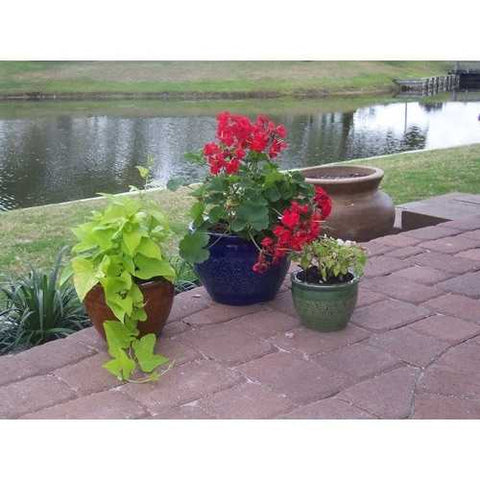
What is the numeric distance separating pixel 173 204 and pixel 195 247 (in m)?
4.17

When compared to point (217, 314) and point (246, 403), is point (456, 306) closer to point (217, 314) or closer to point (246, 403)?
point (217, 314)

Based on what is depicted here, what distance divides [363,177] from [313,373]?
2.62 metres

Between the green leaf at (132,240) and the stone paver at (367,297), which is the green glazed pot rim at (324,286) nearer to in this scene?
the stone paver at (367,297)

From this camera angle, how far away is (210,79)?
99.3 feet

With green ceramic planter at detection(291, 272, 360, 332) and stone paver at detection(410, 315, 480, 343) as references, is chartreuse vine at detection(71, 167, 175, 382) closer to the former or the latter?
green ceramic planter at detection(291, 272, 360, 332)

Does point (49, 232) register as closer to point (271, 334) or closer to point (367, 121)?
→ point (271, 334)

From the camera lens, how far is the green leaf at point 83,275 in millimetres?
2801

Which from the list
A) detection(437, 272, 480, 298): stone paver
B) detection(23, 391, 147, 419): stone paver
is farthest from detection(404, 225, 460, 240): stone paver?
detection(23, 391, 147, 419): stone paver

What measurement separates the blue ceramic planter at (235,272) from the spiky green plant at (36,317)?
2.39 ft

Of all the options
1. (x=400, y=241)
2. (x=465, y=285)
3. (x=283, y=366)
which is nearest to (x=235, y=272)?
(x=283, y=366)

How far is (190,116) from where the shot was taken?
2234cm

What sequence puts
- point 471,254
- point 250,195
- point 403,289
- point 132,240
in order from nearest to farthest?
point 132,240
point 250,195
point 403,289
point 471,254

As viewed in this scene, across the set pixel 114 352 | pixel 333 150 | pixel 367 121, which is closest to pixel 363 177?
pixel 114 352

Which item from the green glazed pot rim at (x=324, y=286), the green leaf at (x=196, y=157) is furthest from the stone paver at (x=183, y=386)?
the green leaf at (x=196, y=157)
